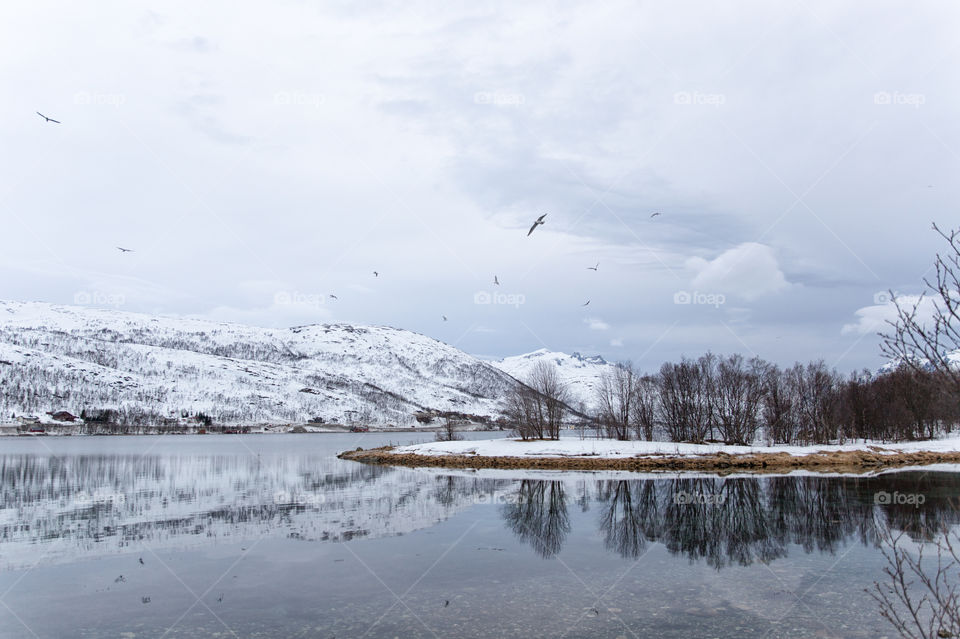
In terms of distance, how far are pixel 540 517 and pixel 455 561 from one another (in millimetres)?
9641

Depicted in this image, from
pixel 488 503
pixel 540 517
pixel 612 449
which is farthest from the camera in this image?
pixel 612 449

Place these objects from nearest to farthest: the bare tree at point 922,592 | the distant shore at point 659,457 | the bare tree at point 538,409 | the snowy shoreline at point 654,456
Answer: the bare tree at point 922,592
the distant shore at point 659,457
the snowy shoreline at point 654,456
the bare tree at point 538,409

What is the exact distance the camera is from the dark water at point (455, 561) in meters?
13.8

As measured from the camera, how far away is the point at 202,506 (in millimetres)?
32344

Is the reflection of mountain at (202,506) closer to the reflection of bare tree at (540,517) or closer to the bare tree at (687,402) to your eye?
the reflection of bare tree at (540,517)

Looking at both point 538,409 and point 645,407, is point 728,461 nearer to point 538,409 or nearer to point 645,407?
point 538,409

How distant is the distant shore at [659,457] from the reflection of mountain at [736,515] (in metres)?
14.2

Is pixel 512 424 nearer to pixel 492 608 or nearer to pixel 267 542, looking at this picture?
pixel 267 542

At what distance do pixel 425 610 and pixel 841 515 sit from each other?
857 inches

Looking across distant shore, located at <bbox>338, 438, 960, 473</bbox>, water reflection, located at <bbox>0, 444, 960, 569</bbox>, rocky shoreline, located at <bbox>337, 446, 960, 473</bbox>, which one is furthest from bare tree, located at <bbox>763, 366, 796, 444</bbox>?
water reflection, located at <bbox>0, 444, 960, 569</bbox>

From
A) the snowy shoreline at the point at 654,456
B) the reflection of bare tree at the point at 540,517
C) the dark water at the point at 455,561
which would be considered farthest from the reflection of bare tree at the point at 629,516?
the snowy shoreline at the point at 654,456

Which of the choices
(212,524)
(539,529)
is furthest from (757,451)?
(212,524)

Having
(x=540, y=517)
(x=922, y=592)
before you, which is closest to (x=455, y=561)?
(x=540, y=517)

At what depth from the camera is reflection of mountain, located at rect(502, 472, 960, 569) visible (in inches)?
862
